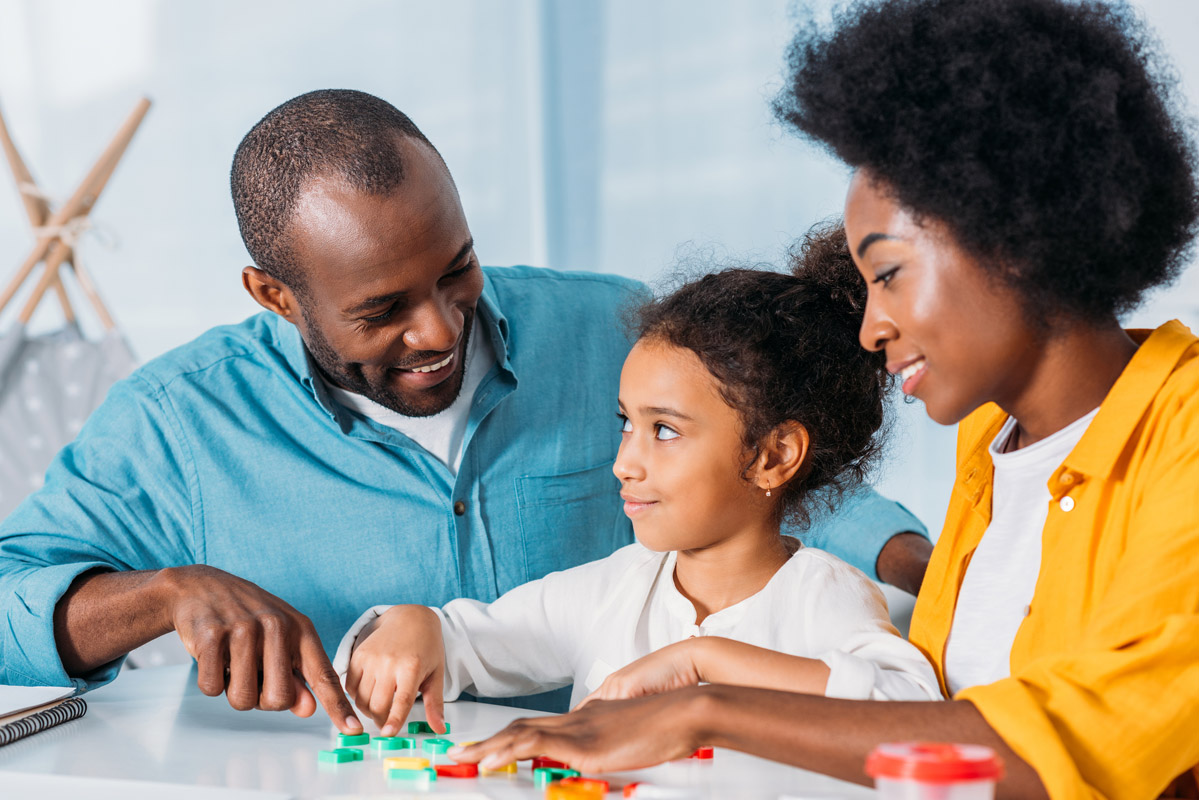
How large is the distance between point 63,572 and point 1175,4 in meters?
2.34

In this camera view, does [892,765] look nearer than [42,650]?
Yes

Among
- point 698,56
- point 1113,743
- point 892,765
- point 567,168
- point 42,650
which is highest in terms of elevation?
point 698,56

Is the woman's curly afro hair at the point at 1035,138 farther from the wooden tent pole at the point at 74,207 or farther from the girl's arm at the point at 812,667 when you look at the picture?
the wooden tent pole at the point at 74,207

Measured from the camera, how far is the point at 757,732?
0.78m

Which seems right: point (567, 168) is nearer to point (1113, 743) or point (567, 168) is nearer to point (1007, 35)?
point (1007, 35)

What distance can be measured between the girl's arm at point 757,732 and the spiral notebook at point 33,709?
19.4 inches

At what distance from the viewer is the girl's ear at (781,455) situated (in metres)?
1.24

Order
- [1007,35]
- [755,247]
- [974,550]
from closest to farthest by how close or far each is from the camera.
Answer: [1007,35], [974,550], [755,247]

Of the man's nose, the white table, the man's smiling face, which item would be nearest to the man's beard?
the man's smiling face

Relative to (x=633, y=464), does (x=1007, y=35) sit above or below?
above

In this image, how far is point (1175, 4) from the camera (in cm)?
227

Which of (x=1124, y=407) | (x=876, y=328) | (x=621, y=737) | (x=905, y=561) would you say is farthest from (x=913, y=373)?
(x=905, y=561)

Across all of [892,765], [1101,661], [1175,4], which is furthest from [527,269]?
[1175,4]

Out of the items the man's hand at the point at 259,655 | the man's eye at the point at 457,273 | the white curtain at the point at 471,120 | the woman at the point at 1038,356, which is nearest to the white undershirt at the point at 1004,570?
the woman at the point at 1038,356
